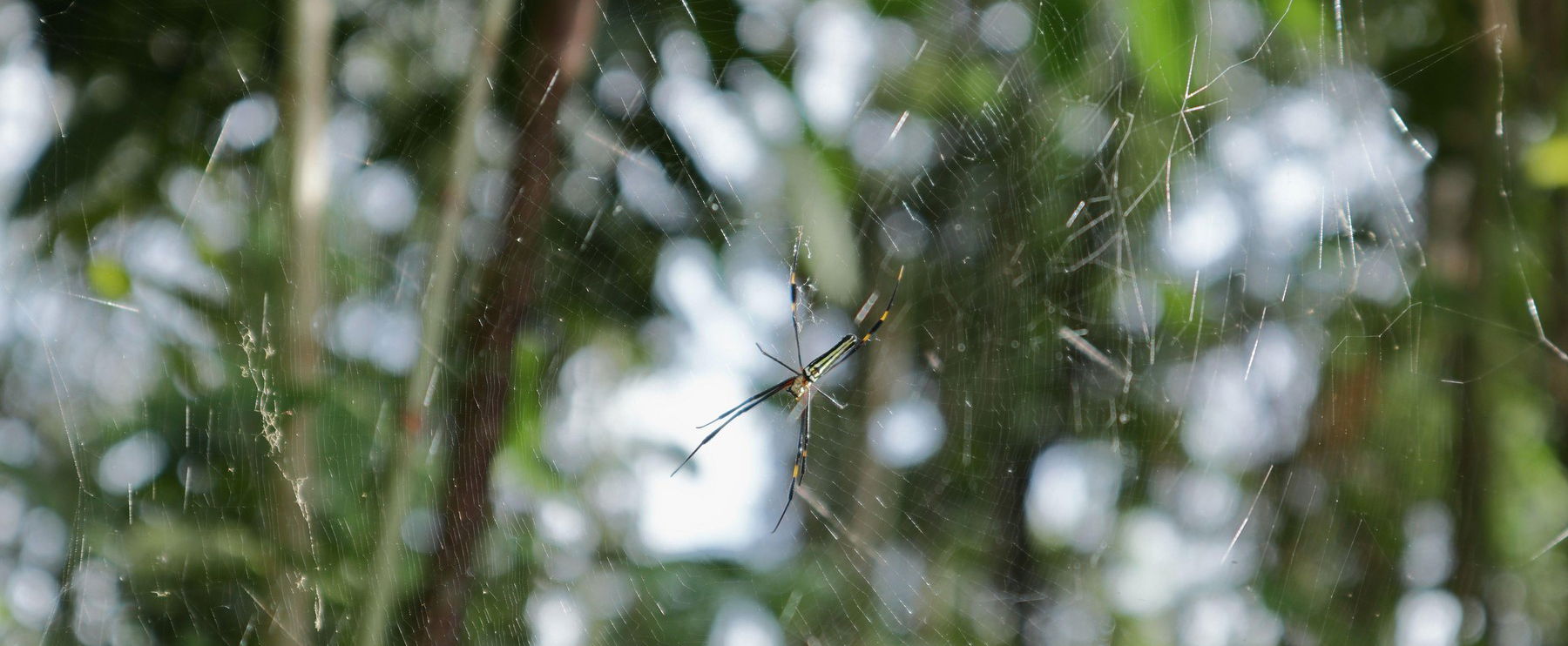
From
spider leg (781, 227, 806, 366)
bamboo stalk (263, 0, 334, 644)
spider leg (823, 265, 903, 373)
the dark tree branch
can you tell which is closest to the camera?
bamboo stalk (263, 0, 334, 644)

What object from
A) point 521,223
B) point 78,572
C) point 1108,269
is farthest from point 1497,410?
point 78,572

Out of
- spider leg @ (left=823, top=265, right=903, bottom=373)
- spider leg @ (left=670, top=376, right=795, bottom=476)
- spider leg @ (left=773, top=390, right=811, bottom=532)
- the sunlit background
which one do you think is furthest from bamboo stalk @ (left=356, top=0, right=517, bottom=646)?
spider leg @ (left=823, top=265, right=903, bottom=373)

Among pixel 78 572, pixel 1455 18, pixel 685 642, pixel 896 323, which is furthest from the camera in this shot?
pixel 896 323

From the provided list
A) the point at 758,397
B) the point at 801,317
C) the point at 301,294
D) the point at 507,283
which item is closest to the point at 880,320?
the point at 801,317

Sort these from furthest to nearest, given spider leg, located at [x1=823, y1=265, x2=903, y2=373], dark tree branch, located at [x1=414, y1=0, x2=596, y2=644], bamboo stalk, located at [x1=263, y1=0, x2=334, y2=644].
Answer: spider leg, located at [x1=823, y1=265, x2=903, y2=373] < dark tree branch, located at [x1=414, y1=0, x2=596, y2=644] < bamboo stalk, located at [x1=263, y1=0, x2=334, y2=644]

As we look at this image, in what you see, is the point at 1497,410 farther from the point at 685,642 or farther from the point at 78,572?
the point at 78,572

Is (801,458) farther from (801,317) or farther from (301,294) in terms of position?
(301,294)

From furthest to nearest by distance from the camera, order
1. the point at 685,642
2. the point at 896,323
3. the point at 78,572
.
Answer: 1. the point at 896,323
2. the point at 685,642
3. the point at 78,572

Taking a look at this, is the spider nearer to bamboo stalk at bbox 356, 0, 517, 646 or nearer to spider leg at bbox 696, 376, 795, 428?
spider leg at bbox 696, 376, 795, 428
